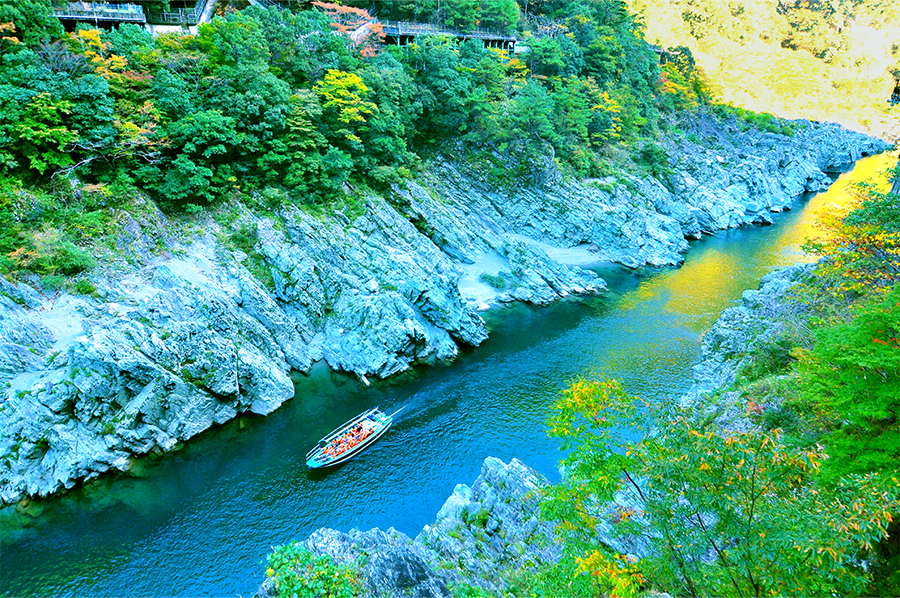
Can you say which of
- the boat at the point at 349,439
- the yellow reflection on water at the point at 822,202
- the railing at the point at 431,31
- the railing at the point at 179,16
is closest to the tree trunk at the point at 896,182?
the yellow reflection on water at the point at 822,202

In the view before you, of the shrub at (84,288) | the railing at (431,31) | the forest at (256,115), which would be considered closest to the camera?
→ the shrub at (84,288)

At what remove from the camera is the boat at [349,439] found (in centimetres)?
2521

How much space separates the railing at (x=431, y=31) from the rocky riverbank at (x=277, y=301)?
18791 mm

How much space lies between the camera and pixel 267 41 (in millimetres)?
39375

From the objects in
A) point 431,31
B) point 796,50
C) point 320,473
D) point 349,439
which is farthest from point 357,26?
point 796,50

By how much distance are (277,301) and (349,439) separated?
45.1 ft

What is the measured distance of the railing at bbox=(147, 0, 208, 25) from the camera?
4262cm

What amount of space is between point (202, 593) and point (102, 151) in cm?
2870

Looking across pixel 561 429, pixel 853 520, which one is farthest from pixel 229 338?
pixel 853 520

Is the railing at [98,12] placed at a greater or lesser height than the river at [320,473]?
greater

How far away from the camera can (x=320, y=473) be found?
24.9m

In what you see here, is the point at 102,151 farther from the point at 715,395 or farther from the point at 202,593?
the point at 715,395

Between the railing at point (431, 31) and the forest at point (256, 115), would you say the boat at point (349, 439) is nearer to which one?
the forest at point (256, 115)

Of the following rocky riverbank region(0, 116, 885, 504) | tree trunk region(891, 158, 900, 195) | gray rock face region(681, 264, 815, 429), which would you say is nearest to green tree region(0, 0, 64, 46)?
rocky riverbank region(0, 116, 885, 504)
